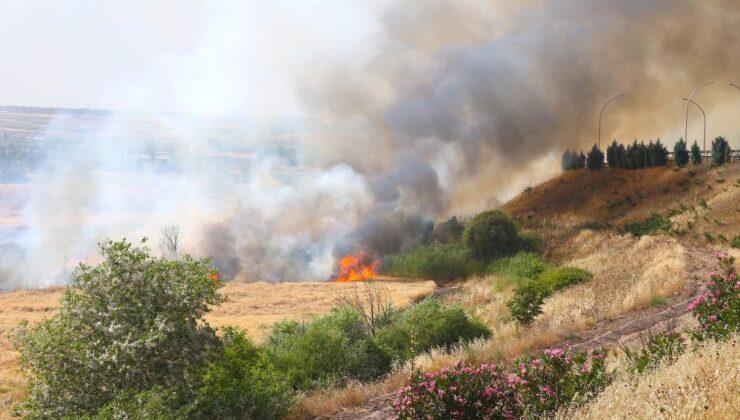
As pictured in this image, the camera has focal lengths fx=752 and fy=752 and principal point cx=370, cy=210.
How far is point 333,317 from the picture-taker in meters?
24.2

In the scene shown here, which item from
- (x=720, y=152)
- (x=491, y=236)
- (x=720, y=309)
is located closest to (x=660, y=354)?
(x=720, y=309)

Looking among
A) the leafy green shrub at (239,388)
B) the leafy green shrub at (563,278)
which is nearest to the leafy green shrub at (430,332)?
the leafy green shrub at (239,388)

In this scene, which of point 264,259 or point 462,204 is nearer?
point 264,259

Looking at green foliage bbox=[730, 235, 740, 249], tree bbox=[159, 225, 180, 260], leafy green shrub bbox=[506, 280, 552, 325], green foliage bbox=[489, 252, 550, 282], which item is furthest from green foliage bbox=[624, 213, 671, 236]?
tree bbox=[159, 225, 180, 260]

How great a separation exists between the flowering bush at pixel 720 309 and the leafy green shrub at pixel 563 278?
739 inches

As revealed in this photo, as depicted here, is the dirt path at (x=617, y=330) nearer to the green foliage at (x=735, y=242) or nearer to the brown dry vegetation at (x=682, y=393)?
the brown dry vegetation at (x=682, y=393)

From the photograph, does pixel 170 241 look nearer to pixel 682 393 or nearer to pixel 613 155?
pixel 613 155

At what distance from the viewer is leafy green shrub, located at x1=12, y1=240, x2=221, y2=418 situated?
13062 millimetres

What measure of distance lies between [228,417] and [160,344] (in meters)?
2.10

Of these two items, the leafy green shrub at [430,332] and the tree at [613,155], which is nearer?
the leafy green shrub at [430,332]

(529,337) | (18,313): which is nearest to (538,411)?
(529,337)

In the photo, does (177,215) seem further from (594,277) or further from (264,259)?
(594,277)

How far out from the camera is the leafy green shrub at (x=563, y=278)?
34656 millimetres

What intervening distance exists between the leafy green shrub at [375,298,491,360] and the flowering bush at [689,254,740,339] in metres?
8.71
